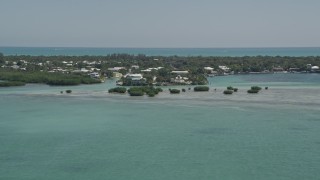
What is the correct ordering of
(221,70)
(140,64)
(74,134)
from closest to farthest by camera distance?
1. (74,134)
2. (221,70)
3. (140,64)

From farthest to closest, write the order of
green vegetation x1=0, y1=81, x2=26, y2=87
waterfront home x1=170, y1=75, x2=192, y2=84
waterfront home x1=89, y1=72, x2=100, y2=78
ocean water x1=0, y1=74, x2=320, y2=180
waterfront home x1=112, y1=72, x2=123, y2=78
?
waterfront home x1=112, y1=72, x2=123, y2=78 < waterfront home x1=89, y1=72, x2=100, y2=78 < waterfront home x1=170, y1=75, x2=192, y2=84 < green vegetation x1=0, y1=81, x2=26, y2=87 < ocean water x1=0, y1=74, x2=320, y2=180

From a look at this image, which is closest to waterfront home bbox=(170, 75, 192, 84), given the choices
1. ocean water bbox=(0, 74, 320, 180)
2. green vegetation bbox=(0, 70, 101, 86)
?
green vegetation bbox=(0, 70, 101, 86)

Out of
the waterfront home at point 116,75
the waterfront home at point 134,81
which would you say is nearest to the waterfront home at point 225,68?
the waterfront home at point 116,75

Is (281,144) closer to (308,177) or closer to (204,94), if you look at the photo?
(308,177)

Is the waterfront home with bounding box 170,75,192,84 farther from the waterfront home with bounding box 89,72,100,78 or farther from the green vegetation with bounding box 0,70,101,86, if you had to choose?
the waterfront home with bounding box 89,72,100,78

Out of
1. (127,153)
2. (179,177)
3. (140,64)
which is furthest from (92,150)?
(140,64)

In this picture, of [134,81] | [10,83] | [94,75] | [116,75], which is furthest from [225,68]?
[10,83]
